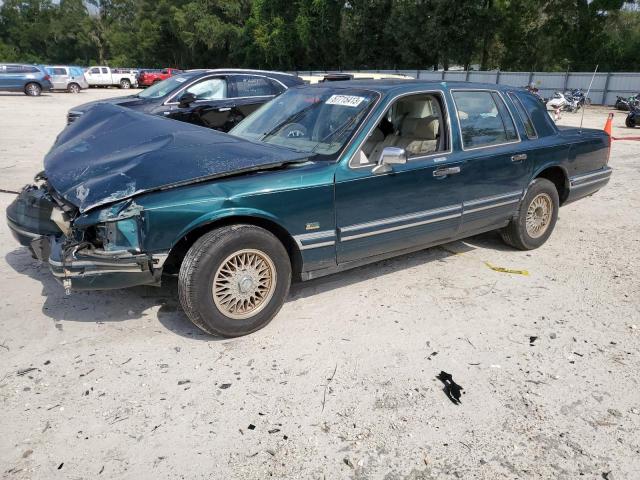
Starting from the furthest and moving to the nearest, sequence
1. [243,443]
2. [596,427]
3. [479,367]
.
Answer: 1. [479,367]
2. [596,427]
3. [243,443]

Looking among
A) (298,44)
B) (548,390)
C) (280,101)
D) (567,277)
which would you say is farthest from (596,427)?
(298,44)

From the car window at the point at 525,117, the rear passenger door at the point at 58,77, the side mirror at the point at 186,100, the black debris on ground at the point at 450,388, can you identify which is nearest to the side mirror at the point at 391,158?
the black debris on ground at the point at 450,388

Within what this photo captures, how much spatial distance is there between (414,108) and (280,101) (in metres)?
1.26

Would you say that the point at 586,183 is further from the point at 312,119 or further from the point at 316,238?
the point at 316,238

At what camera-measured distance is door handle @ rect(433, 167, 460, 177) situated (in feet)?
14.2

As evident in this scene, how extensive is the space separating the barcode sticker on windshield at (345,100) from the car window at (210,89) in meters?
5.16

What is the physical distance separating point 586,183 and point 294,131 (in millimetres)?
3544

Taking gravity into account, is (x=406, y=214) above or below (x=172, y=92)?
below

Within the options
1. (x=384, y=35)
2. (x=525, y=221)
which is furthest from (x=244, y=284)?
(x=384, y=35)

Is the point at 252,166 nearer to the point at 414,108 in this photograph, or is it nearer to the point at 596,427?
the point at 414,108

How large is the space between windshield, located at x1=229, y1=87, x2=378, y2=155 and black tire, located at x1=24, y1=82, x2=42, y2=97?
2927cm

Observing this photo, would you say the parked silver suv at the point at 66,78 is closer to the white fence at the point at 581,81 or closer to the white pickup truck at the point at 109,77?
the white pickup truck at the point at 109,77

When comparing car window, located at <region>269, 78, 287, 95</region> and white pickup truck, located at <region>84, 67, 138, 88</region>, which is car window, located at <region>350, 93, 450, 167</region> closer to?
car window, located at <region>269, 78, 287, 95</region>

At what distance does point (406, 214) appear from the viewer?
422 cm
